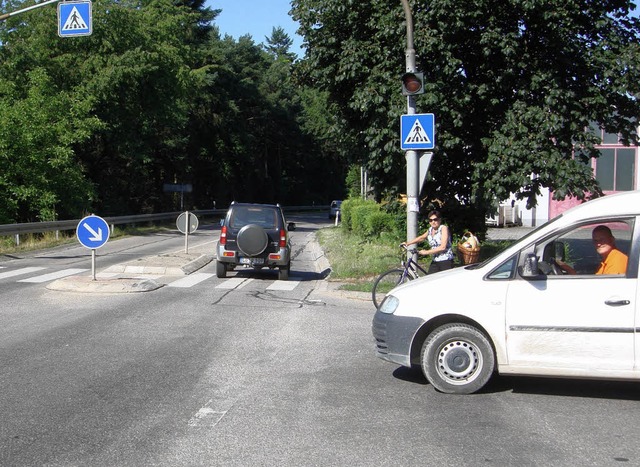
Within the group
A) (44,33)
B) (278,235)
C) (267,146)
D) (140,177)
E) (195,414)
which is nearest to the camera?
(195,414)

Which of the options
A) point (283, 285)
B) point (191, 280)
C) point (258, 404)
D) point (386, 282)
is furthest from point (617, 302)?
point (191, 280)

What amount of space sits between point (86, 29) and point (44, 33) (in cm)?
2330

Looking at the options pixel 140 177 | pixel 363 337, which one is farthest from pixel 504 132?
pixel 140 177

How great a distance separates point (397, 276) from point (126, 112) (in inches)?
1192

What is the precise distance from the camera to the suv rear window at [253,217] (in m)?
15.6

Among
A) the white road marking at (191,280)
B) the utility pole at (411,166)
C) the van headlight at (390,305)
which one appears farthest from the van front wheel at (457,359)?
the white road marking at (191,280)

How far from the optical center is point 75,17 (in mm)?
14312

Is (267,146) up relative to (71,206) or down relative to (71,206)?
up

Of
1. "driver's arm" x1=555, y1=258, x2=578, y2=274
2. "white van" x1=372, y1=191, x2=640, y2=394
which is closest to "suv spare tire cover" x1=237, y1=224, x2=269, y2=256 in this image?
"white van" x1=372, y1=191, x2=640, y2=394

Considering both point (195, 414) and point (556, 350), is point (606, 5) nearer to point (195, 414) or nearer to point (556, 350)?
point (556, 350)

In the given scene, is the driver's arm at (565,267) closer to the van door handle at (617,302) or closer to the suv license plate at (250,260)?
the van door handle at (617,302)

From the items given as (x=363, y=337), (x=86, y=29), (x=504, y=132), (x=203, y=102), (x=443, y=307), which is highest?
(x=203, y=102)

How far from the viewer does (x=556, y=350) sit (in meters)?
5.88

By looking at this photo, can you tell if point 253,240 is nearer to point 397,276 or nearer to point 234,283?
point 234,283
